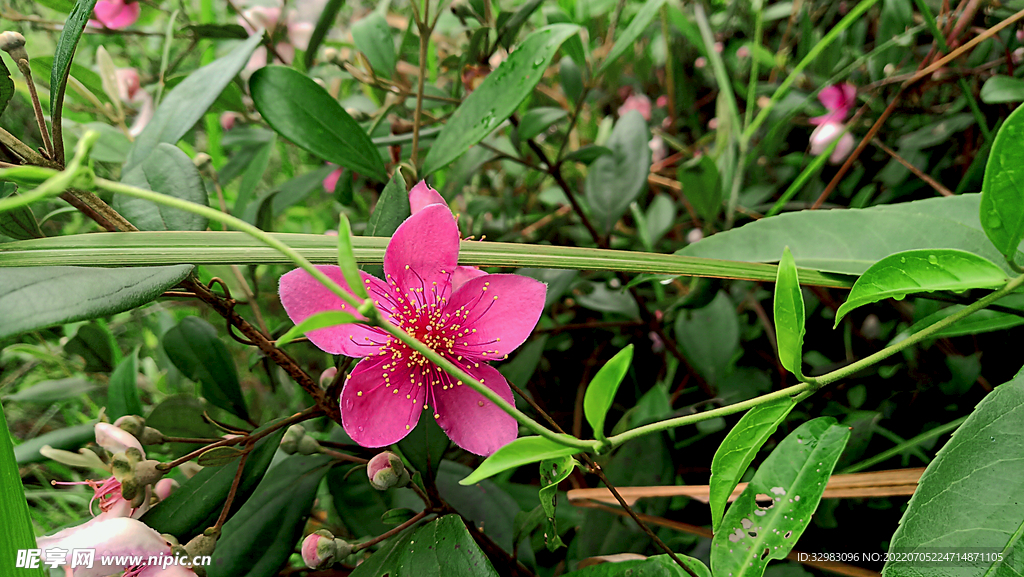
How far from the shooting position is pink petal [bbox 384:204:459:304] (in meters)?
0.39

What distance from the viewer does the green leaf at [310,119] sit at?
0.53 meters

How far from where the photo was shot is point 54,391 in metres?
0.77

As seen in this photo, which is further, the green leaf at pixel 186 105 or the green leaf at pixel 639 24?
the green leaf at pixel 639 24

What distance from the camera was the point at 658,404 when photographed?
65 cm

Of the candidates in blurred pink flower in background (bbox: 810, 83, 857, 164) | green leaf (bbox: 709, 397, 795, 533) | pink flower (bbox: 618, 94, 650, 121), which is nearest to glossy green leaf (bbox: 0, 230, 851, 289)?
green leaf (bbox: 709, 397, 795, 533)

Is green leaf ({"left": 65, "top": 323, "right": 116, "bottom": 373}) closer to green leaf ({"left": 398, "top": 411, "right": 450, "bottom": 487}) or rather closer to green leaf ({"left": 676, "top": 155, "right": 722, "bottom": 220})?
green leaf ({"left": 398, "top": 411, "right": 450, "bottom": 487})

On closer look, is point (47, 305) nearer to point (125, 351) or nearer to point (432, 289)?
point (432, 289)

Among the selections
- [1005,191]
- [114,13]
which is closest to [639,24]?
[1005,191]

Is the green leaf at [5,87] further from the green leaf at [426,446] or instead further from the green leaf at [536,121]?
the green leaf at [536,121]

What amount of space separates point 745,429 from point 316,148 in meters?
0.46

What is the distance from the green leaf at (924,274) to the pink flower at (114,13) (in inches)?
40.8

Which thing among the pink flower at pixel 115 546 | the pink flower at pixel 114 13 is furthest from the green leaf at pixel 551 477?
the pink flower at pixel 114 13

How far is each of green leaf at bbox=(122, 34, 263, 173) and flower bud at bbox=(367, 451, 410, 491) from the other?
0.34 metres

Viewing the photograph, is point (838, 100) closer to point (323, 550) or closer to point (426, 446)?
point (426, 446)
